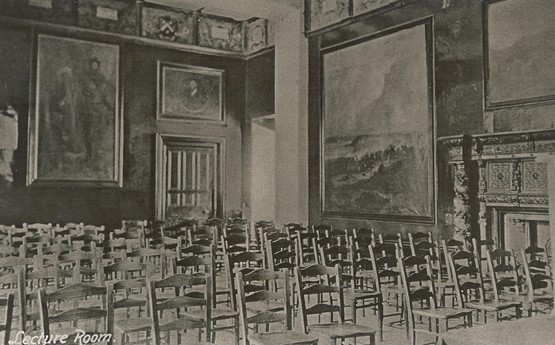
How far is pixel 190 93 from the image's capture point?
1416 centimetres

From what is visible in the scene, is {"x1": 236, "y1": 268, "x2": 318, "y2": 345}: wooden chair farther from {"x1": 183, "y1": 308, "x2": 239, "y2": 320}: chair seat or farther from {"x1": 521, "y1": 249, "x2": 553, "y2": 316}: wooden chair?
{"x1": 521, "y1": 249, "x2": 553, "y2": 316}: wooden chair

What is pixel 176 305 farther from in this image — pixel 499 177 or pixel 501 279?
pixel 499 177

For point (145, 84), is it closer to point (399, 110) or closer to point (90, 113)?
point (90, 113)

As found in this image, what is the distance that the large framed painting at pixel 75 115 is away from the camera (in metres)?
12.3

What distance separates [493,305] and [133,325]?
3191mm

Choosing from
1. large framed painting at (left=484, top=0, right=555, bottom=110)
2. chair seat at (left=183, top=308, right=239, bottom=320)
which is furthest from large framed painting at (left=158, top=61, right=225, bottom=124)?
chair seat at (left=183, top=308, right=239, bottom=320)

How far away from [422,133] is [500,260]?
265cm

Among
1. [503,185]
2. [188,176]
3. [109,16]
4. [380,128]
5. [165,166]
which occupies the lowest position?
[503,185]

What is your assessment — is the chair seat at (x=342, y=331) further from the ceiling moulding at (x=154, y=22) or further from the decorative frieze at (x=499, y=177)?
the ceiling moulding at (x=154, y=22)

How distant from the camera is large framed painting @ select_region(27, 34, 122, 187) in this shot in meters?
12.3

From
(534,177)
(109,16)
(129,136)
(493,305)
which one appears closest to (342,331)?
(493,305)

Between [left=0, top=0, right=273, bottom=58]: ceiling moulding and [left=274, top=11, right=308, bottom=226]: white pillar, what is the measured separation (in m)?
1.26

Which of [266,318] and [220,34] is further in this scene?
[220,34]

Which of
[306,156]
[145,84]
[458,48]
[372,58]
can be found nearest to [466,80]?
[458,48]
